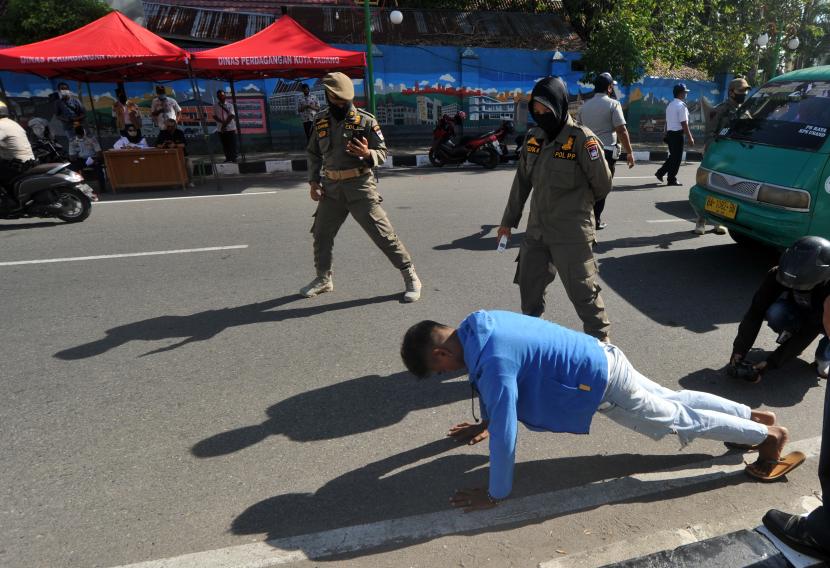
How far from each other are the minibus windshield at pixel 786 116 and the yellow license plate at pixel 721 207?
64 centimetres

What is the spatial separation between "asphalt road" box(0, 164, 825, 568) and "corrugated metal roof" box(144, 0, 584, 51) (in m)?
13.8

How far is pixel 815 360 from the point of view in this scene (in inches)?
148

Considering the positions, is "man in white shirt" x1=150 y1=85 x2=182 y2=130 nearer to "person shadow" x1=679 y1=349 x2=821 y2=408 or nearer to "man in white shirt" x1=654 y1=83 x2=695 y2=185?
"man in white shirt" x1=654 y1=83 x2=695 y2=185

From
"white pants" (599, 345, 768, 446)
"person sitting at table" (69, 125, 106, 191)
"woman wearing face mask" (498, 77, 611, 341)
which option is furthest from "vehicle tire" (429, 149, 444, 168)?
"white pants" (599, 345, 768, 446)

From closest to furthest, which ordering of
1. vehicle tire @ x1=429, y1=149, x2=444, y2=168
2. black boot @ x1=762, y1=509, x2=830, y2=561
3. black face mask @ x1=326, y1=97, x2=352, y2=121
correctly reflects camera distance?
black boot @ x1=762, y1=509, x2=830, y2=561, black face mask @ x1=326, y1=97, x2=352, y2=121, vehicle tire @ x1=429, y1=149, x2=444, y2=168

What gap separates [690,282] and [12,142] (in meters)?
8.56

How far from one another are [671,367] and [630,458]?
116 cm

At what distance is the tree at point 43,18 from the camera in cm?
1474

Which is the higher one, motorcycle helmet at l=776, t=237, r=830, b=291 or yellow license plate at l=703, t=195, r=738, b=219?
motorcycle helmet at l=776, t=237, r=830, b=291

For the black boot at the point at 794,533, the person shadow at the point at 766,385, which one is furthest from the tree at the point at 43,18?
the black boot at the point at 794,533

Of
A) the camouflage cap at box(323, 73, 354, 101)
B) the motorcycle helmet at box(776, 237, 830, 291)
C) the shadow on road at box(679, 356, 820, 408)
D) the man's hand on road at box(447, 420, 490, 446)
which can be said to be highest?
the camouflage cap at box(323, 73, 354, 101)

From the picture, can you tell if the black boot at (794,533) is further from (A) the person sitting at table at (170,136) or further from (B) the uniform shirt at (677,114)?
(A) the person sitting at table at (170,136)

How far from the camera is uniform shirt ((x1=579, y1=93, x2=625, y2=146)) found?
21.4 feet

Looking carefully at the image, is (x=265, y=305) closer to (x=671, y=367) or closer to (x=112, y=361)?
(x=112, y=361)
